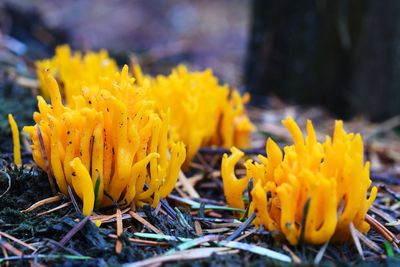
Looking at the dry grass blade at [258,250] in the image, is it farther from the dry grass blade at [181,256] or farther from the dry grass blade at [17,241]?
the dry grass blade at [17,241]

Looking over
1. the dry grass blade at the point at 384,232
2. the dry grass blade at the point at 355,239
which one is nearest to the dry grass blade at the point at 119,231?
the dry grass blade at the point at 355,239

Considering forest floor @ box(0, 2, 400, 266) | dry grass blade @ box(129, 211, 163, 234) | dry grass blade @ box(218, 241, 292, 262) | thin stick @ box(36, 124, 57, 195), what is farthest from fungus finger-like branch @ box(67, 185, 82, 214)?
dry grass blade @ box(218, 241, 292, 262)

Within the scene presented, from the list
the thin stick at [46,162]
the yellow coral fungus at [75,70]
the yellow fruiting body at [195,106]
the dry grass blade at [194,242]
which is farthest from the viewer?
the yellow coral fungus at [75,70]

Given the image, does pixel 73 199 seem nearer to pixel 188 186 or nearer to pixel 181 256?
pixel 181 256

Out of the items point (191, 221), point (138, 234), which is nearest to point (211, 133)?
point (191, 221)

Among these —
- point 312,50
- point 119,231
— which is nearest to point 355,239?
point 119,231

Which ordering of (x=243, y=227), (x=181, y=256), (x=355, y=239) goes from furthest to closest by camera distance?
(x=243, y=227)
(x=355, y=239)
(x=181, y=256)
